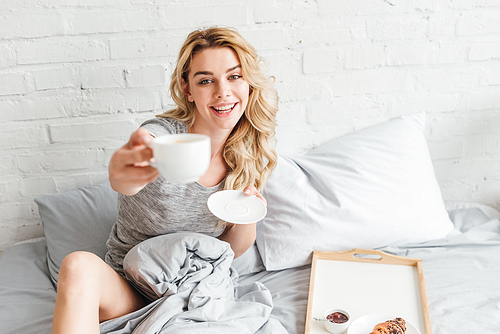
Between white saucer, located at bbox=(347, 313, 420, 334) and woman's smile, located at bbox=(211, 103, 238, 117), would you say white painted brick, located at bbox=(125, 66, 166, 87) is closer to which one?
woman's smile, located at bbox=(211, 103, 238, 117)

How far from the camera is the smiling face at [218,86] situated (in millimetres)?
1216

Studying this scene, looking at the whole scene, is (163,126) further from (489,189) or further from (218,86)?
(489,189)

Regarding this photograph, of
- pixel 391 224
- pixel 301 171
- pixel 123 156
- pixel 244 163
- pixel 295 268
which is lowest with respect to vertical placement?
pixel 295 268

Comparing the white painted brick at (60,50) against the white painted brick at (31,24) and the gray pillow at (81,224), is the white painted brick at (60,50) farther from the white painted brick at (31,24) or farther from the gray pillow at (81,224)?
the gray pillow at (81,224)

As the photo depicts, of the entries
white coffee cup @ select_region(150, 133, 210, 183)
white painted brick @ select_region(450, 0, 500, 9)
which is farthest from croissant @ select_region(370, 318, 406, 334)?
white painted brick @ select_region(450, 0, 500, 9)

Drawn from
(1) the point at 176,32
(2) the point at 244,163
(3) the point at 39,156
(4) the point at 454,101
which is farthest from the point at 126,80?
(4) the point at 454,101

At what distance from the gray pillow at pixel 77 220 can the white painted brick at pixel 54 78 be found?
1.28ft

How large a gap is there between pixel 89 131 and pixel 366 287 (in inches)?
44.4

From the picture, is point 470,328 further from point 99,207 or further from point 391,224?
point 99,207

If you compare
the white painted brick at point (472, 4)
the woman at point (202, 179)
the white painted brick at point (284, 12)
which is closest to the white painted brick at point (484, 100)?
the white painted brick at point (472, 4)

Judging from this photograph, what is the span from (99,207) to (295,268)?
0.74m

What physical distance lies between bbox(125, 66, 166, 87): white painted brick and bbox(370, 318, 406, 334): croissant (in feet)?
3.60

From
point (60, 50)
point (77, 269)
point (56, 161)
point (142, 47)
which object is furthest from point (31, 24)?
point (77, 269)

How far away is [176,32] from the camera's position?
1.55 metres
